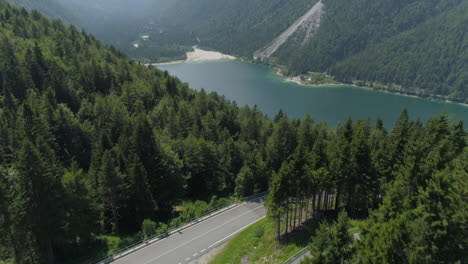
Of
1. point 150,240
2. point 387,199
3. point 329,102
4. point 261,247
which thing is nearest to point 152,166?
point 150,240

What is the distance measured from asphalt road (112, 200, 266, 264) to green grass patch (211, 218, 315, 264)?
181cm

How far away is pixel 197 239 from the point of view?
106 ft

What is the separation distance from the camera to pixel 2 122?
48062 mm

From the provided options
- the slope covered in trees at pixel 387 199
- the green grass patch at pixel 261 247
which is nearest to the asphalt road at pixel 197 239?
the green grass patch at pixel 261 247

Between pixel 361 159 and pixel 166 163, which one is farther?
pixel 166 163

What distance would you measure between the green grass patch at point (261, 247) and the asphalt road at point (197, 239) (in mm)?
1811

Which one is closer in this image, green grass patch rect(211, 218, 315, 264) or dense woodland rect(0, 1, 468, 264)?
dense woodland rect(0, 1, 468, 264)

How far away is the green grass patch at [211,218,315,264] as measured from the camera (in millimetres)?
27969

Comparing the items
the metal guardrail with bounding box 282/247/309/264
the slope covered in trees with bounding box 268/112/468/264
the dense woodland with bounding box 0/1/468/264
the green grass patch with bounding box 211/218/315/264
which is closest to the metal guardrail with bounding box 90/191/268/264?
the dense woodland with bounding box 0/1/468/264

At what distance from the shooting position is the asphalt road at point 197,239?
95.0 feet

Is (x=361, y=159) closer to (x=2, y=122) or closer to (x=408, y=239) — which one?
(x=408, y=239)

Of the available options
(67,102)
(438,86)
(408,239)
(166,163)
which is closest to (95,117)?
(67,102)

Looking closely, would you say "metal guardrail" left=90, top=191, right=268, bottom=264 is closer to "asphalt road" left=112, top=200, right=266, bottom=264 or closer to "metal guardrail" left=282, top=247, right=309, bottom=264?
"asphalt road" left=112, top=200, right=266, bottom=264

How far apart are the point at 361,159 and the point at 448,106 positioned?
17065 centimetres
